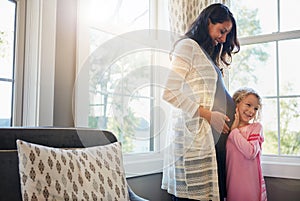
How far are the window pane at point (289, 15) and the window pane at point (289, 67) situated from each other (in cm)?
10

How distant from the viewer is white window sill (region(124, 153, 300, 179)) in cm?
211

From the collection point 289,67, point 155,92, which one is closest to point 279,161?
point 289,67

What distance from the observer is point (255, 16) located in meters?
2.45

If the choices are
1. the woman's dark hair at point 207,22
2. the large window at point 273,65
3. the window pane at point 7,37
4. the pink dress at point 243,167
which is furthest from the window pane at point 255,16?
the window pane at point 7,37

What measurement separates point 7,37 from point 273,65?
Result: 170 cm

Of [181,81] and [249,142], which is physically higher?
[181,81]

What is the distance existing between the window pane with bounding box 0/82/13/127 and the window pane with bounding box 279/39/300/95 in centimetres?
170

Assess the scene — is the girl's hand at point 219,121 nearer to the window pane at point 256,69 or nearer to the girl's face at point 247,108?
the girl's face at point 247,108

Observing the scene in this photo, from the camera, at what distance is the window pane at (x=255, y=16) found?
2.37 m

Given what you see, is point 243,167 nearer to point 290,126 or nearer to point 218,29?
point 290,126

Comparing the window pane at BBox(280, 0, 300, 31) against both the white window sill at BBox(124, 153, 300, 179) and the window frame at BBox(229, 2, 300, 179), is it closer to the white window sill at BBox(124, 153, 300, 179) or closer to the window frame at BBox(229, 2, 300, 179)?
the window frame at BBox(229, 2, 300, 179)

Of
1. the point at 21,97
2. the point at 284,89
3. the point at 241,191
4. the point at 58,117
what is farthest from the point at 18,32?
the point at 284,89

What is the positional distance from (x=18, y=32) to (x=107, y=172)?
87 cm

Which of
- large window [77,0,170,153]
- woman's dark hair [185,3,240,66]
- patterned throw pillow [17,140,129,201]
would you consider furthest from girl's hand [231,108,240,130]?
patterned throw pillow [17,140,129,201]
